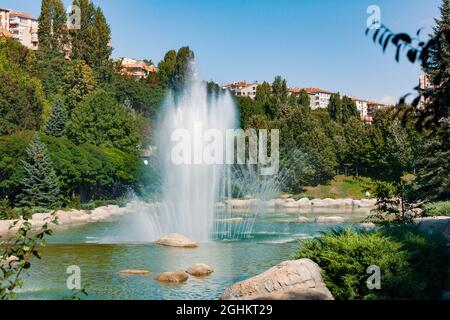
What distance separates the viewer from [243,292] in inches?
450

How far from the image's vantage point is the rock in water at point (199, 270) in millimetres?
16078

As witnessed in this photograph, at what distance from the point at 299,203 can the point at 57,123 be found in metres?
21.6

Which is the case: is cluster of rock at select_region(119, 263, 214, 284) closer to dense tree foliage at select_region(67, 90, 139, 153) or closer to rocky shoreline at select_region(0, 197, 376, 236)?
rocky shoreline at select_region(0, 197, 376, 236)

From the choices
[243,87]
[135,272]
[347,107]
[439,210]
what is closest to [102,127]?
[439,210]

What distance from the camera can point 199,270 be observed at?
1614 cm

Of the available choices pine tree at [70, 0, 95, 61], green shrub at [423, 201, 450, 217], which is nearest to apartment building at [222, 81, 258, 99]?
pine tree at [70, 0, 95, 61]

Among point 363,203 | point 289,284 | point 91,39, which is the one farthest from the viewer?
point 91,39

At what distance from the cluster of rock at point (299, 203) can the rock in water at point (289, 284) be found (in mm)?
34560

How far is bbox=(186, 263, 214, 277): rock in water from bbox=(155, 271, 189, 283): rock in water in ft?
2.25

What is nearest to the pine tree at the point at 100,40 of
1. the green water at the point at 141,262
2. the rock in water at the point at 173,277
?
the green water at the point at 141,262

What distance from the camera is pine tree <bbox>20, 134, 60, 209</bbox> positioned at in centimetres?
3622

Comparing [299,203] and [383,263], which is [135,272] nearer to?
[383,263]

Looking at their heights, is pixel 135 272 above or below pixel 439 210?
below
